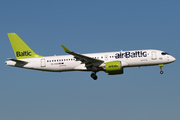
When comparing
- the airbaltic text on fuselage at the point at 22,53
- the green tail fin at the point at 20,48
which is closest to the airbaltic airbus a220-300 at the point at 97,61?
the green tail fin at the point at 20,48

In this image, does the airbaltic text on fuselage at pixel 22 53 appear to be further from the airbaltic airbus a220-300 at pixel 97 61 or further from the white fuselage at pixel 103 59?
the white fuselage at pixel 103 59

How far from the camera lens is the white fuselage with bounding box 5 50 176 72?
146 feet

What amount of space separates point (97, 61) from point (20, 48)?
1495 cm

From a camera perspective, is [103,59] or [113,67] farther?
[103,59]

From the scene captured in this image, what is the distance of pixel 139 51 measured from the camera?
45125 millimetres

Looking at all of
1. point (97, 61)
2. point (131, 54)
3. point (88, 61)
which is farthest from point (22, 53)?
point (131, 54)

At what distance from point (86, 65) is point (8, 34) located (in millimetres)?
16304

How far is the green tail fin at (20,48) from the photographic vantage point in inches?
1984

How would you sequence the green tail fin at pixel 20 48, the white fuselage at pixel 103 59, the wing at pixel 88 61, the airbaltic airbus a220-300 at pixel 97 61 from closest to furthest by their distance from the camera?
the wing at pixel 88 61, the airbaltic airbus a220-300 at pixel 97 61, the white fuselage at pixel 103 59, the green tail fin at pixel 20 48

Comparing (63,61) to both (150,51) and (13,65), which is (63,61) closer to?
(13,65)

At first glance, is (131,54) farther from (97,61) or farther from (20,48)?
(20,48)

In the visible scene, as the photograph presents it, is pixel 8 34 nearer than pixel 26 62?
No

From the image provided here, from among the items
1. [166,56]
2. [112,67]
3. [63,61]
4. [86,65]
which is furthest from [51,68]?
[166,56]

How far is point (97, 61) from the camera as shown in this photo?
→ 44844mm
